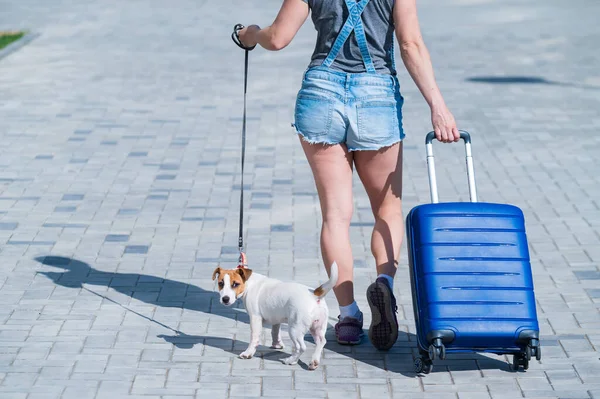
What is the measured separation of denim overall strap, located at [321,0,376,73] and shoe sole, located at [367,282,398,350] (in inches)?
39.3

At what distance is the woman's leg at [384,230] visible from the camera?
4.85 metres

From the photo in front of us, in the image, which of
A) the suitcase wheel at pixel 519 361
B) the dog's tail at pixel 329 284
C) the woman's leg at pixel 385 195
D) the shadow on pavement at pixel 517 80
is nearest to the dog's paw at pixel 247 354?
the dog's tail at pixel 329 284

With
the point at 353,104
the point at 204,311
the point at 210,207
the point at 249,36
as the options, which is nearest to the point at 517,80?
the point at 210,207

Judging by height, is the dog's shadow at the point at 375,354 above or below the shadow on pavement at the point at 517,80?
above

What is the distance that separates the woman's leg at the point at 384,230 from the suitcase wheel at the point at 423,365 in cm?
27

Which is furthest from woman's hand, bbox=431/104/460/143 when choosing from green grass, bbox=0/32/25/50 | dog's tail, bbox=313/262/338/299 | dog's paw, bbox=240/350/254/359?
green grass, bbox=0/32/25/50

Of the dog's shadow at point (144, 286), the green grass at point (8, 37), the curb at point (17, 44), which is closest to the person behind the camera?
the dog's shadow at point (144, 286)

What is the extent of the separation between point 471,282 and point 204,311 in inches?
63.4

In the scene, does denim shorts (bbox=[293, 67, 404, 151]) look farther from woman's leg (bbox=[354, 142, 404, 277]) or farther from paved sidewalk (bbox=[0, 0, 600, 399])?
paved sidewalk (bbox=[0, 0, 600, 399])

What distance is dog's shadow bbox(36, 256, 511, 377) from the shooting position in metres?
4.80

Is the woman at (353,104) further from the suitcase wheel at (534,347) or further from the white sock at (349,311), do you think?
the suitcase wheel at (534,347)

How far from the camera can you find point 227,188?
318 inches

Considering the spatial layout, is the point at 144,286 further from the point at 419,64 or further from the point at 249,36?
the point at 419,64

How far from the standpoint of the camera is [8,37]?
1623 centimetres
